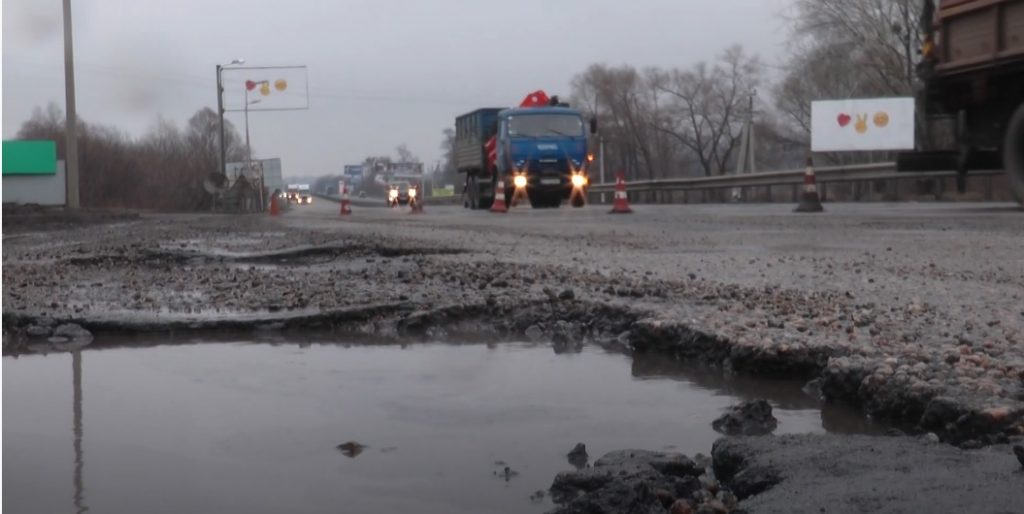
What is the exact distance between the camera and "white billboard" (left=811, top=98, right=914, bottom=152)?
39.7 meters

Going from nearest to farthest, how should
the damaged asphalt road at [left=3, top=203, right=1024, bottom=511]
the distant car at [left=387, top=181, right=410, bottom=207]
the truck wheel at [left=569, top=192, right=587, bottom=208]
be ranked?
the damaged asphalt road at [left=3, top=203, right=1024, bottom=511], the truck wheel at [left=569, top=192, right=587, bottom=208], the distant car at [left=387, top=181, right=410, bottom=207]

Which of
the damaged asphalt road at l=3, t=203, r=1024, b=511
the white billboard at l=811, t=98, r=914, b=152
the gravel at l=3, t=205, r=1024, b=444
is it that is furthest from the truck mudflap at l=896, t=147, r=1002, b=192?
the white billboard at l=811, t=98, r=914, b=152

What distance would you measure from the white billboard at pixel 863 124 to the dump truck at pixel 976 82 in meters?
25.1

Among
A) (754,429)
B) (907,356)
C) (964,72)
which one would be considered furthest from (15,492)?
(964,72)

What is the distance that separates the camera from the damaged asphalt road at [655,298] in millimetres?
3484

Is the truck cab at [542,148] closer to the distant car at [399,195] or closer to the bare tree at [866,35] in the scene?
the bare tree at [866,35]

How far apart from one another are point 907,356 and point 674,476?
1365mm

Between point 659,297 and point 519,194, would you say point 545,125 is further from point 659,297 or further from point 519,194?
point 659,297

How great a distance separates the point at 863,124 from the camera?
40812 millimetres

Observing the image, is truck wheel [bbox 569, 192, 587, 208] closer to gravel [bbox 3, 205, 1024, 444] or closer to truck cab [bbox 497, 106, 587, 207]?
truck cab [bbox 497, 106, 587, 207]

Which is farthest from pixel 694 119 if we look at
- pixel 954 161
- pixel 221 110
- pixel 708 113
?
pixel 954 161

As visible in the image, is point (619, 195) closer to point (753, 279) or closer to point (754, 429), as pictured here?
point (753, 279)

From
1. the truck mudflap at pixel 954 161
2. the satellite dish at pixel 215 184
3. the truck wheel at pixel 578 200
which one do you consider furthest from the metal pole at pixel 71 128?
the truck mudflap at pixel 954 161

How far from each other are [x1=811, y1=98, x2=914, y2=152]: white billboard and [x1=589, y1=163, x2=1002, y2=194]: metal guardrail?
8.68 m
